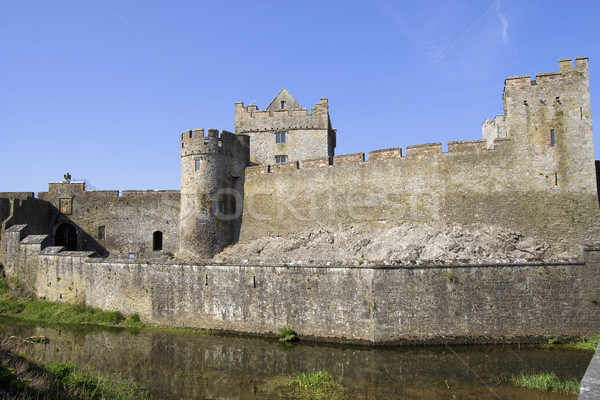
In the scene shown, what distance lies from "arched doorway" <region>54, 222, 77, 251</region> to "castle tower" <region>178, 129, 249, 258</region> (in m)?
7.11

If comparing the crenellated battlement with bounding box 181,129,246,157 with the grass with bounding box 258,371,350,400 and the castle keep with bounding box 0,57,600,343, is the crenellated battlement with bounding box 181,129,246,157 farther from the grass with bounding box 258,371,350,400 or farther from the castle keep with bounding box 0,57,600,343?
the grass with bounding box 258,371,350,400

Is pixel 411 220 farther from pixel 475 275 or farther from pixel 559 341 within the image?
pixel 559 341

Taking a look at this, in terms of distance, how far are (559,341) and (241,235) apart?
15749 millimetres

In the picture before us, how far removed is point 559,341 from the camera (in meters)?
13.5

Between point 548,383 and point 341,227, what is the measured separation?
11940 mm

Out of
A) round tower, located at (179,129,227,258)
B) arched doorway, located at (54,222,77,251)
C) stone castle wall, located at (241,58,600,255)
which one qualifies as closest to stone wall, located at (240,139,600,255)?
stone castle wall, located at (241,58,600,255)

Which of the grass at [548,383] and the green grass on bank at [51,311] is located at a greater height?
the green grass on bank at [51,311]

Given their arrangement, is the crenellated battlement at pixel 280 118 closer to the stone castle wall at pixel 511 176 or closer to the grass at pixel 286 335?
the stone castle wall at pixel 511 176

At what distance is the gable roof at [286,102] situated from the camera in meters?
29.9

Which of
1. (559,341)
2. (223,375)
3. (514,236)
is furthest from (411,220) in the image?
(223,375)

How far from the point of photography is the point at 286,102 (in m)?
30.2

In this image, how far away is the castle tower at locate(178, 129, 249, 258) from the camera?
23.6 m

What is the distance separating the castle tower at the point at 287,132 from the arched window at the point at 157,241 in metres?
7.33

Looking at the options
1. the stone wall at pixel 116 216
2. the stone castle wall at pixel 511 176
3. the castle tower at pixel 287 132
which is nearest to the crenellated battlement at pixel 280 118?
the castle tower at pixel 287 132
